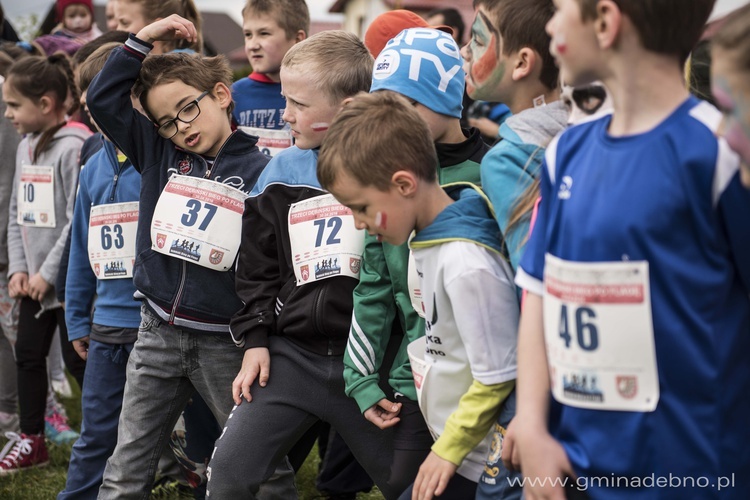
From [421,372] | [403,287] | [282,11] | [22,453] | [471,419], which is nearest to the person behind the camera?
[471,419]

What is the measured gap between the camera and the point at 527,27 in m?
2.70

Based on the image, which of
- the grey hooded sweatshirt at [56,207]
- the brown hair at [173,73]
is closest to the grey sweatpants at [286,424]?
the brown hair at [173,73]

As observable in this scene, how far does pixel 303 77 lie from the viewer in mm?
3277

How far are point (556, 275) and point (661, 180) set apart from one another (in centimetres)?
32

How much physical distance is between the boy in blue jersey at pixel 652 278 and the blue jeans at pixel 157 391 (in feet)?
5.98

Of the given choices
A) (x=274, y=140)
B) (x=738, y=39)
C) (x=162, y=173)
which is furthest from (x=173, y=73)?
(x=738, y=39)

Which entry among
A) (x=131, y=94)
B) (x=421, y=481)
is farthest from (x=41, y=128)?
(x=421, y=481)

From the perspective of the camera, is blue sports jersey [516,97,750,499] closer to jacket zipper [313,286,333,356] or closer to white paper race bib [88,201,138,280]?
jacket zipper [313,286,333,356]

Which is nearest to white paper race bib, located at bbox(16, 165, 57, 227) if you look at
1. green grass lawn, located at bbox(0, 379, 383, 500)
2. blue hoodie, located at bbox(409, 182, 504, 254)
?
green grass lawn, located at bbox(0, 379, 383, 500)

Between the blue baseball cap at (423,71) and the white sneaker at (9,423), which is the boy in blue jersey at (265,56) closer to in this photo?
the blue baseball cap at (423,71)

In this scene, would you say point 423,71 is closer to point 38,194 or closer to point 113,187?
point 113,187

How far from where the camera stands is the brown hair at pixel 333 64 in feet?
10.8

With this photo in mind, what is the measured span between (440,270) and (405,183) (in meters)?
0.28

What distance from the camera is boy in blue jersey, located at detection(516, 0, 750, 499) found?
71.8 inches
